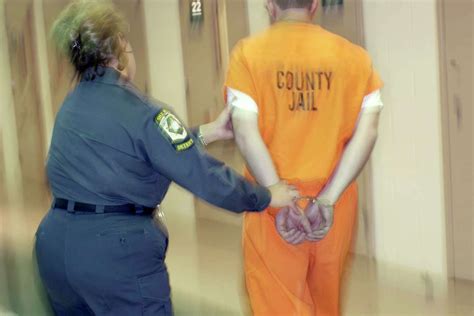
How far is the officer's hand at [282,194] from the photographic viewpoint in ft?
6.83

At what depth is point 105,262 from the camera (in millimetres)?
1879

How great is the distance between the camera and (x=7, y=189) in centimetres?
542

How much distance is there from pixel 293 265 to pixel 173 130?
1.97ft

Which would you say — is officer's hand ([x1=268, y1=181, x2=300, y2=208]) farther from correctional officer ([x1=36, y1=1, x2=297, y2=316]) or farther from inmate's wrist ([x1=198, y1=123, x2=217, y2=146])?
inmate's wrist ([x1=198, y1=123, x2=217, y2=146])

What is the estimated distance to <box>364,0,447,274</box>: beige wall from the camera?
300 cm

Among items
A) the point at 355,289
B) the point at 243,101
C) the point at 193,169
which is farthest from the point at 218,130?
the point at 355,289

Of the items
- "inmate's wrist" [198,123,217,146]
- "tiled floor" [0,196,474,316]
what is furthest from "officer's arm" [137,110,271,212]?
"tiled floor" [0,196,474,316]

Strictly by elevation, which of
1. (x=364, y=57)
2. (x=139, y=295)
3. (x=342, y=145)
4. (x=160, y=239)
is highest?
(x=364, y=57)

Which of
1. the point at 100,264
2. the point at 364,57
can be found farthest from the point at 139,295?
the point at 364,57

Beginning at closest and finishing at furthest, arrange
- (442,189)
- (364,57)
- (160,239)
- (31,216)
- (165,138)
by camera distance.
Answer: (165,138) < (160,239) < (364,57) < (442,189) < (31,216)

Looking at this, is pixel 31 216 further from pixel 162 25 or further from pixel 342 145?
pixel 342 145

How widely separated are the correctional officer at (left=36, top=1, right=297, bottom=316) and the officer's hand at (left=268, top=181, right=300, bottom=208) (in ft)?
0.38

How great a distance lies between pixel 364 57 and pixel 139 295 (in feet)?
3.00

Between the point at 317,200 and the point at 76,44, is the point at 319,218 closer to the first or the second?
the point at 317,200
